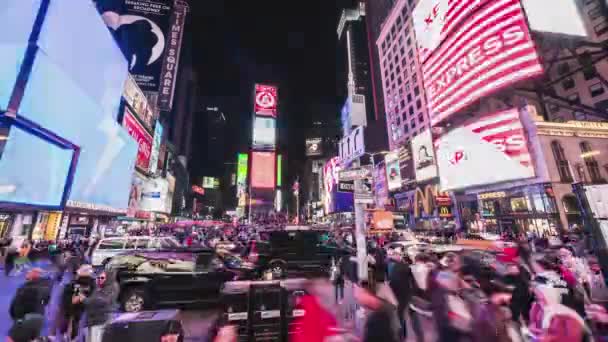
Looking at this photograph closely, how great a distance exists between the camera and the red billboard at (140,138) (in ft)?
101

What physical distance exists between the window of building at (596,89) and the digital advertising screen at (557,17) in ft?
42.3

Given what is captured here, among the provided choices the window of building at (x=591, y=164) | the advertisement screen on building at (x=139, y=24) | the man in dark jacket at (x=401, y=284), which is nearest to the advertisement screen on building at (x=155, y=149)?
the advertisement screen on building at (x=139, y=24)

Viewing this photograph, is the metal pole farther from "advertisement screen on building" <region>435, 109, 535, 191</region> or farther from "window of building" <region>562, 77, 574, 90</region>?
"window of building" <region>562, 77, 574, 90</region>

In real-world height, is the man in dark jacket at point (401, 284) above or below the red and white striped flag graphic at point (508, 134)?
below

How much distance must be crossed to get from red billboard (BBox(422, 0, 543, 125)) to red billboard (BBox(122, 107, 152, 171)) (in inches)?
1462

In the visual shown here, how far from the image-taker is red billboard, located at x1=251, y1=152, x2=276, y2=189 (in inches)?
2960

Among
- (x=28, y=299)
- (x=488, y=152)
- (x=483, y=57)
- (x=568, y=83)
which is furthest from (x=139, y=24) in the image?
(x=568, y=83)

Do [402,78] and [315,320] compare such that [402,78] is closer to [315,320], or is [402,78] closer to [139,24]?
[139,24]

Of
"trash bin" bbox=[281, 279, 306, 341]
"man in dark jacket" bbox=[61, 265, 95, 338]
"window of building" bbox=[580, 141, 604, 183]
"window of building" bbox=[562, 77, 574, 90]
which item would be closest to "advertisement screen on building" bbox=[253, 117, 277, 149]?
"window of building" bbox=[562, 77, 574, 90]

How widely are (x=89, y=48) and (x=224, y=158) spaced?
108005 mm

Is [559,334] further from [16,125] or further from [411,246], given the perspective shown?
[16,125]

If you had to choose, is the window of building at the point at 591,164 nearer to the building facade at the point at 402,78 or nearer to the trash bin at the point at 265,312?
the building facade at the point at 402,78

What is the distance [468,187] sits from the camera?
29328 mm

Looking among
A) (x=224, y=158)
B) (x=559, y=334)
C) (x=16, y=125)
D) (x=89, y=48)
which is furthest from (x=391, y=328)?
(x=224, y=158)
